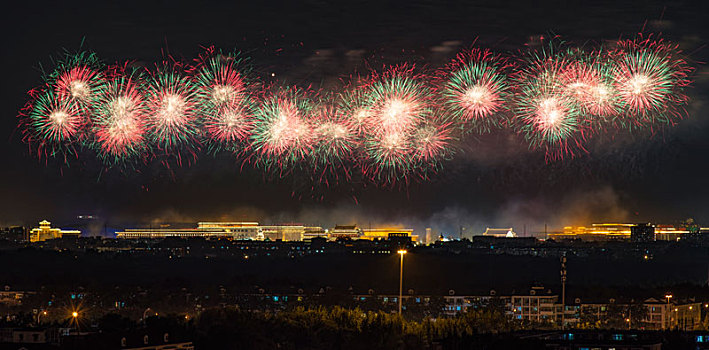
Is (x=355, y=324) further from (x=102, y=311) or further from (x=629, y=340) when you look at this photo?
(x=102, y=311)

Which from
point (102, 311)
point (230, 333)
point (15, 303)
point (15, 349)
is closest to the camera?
point (15, 349)

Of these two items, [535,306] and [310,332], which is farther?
[535,306]

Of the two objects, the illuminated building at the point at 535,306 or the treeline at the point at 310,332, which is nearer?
the treeline at the point at 310,332

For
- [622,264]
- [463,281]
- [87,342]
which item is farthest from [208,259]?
[87,342]

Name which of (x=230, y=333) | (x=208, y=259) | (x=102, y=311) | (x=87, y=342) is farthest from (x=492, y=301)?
(x=208, y=259)

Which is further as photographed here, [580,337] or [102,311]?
[102,311]

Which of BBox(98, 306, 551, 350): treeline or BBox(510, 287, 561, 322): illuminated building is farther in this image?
BBox(510, 287, 561, 322): illuminated building

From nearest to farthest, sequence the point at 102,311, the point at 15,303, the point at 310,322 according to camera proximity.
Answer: the point at 310,322 → the point at 102,311 → the point at 15,303

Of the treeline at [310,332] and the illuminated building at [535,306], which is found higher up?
the illuminated building at [535,306]

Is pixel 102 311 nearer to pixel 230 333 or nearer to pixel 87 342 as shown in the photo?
pixel 230 333

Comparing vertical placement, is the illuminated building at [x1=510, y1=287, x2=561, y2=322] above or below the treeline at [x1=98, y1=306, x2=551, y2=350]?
above

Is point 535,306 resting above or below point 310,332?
above
